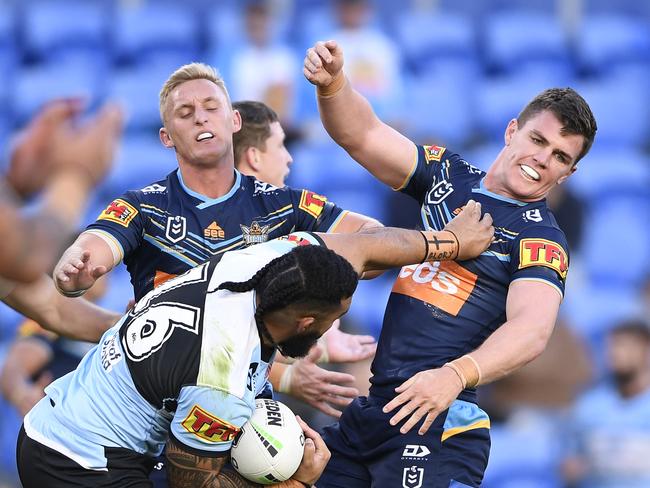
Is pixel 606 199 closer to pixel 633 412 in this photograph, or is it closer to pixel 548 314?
pixel 633 412

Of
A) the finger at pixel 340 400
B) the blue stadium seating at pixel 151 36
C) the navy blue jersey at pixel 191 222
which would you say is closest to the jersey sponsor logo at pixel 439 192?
the navy blue jersey at pixel 191 222

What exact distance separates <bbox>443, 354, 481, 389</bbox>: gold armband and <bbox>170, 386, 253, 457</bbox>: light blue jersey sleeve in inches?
34.0

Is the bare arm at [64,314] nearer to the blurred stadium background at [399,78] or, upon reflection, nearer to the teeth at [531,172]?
the teeth at [531,172]

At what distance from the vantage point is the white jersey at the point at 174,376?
14.1 ft

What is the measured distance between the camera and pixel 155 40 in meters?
11.7

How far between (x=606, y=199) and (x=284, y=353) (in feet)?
23.8

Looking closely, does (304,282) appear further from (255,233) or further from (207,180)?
→ (207,180)

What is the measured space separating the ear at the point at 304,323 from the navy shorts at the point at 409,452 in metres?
0.90

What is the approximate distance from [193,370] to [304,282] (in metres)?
0.55

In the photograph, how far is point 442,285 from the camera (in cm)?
522

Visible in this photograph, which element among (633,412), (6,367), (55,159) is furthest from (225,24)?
(55,159)

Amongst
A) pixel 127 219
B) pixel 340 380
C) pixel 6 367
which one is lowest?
pixel 6 367

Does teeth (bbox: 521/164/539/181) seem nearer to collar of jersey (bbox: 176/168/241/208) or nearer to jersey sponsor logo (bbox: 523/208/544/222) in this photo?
jersey sponsor logo (bbox: 523/208/544/222)

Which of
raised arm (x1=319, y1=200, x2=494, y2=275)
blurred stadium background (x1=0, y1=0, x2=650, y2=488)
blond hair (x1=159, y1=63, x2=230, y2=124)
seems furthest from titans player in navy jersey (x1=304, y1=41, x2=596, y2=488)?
blurred stadium background (x1=0, y1=0, x2=650, y2=488)
